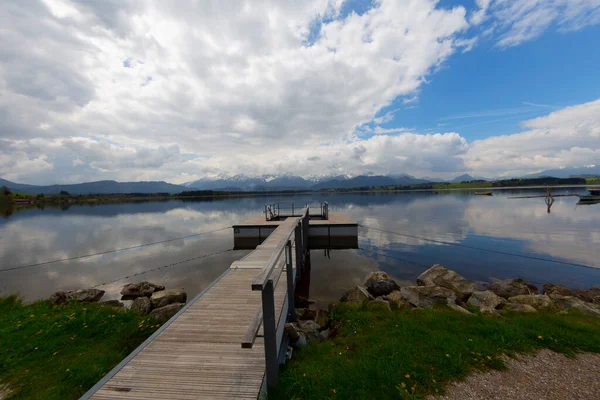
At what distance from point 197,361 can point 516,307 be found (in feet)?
36.3

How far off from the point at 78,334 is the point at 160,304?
116 inches

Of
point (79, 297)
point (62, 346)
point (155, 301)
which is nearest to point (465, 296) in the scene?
point (155, 301)

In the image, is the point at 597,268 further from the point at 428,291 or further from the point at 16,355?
the point at 16,355

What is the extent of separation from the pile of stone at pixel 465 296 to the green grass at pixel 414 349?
1294 mm

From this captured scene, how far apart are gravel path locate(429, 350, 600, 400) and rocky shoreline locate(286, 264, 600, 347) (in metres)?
3.11

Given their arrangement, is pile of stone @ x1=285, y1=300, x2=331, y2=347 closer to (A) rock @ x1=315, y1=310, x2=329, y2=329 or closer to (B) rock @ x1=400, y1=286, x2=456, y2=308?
(A) rock @ x1=315, y1=310, x2=329, y2=329

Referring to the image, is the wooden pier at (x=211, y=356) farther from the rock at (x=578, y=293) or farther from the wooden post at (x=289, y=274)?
the rock at (x=578, y=293)

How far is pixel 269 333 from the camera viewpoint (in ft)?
15.0

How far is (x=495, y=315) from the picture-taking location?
8.03 m

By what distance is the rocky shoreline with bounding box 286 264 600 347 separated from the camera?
7.84 m

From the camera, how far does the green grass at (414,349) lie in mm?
4688

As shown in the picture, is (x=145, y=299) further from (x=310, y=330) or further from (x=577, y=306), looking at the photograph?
(x=577, y=306)

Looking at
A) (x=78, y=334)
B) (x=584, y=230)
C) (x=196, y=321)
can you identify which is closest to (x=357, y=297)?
(x=196, y=321)

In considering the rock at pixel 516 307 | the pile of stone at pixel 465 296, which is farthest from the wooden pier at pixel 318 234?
the rock at pixel 516 307
